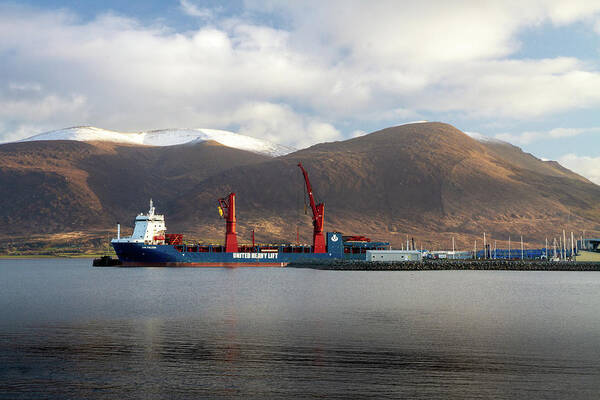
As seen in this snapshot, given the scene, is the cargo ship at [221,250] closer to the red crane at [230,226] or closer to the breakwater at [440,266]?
the red crane at [230,226]

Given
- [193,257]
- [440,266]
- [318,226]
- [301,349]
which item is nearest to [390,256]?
[440,266]

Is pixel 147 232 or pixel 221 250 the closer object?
→ pixel 147 232

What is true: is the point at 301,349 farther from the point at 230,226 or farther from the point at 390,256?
the point at 390,256

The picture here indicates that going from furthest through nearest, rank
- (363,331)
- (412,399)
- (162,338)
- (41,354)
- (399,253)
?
(399,253) → (363,331) → (162,338) → (41,354) → (412,399)

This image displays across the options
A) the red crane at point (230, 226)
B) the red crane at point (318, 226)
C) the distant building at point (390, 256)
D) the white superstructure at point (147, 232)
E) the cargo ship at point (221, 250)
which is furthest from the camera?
the distant building at point (390, 256)

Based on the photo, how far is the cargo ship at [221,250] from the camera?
113000 mm

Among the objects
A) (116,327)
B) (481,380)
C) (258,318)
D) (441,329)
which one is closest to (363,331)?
(441,329)

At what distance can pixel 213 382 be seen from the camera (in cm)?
2016

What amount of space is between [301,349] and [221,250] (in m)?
98.6

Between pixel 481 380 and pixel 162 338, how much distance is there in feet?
52.6

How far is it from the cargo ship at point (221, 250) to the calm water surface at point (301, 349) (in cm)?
6488

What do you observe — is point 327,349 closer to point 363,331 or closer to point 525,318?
point 363,331

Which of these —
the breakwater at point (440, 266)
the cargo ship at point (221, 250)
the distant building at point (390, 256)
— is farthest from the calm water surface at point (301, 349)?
the distant building at point (390, 256)

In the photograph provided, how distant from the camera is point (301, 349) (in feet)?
85.5
